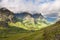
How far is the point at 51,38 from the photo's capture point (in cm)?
17712

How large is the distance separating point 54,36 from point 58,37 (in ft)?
37.2

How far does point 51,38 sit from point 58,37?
12120mm

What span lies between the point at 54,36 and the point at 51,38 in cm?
361

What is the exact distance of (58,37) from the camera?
166 metres

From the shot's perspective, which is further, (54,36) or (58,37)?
(54,36)

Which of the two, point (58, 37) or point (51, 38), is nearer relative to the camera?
point (58, 37)

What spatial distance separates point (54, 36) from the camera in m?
178
